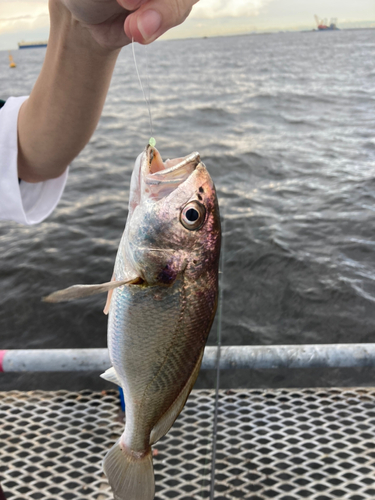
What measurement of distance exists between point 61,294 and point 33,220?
149 centimetres

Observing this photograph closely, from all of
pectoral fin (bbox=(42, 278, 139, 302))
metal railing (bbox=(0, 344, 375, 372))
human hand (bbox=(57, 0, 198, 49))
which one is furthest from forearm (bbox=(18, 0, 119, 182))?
pectoral fin (bbox=(42, 278, 139, 302))

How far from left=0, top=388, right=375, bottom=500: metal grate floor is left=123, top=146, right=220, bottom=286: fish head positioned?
1481 mm

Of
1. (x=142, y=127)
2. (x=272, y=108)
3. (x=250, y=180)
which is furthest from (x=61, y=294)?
(x=272, y=108)

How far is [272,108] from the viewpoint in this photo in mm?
20375

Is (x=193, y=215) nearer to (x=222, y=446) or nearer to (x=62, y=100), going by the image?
(x=62, y=100)

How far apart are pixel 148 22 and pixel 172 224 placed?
2.12 feet

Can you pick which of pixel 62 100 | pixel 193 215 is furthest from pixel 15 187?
pixel 193 215

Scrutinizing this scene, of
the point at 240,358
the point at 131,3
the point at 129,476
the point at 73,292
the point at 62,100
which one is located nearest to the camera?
the point at 73,292

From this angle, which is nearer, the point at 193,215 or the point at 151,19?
the point at 151,19

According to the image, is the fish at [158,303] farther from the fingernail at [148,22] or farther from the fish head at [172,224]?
the fingernail at [148,22]

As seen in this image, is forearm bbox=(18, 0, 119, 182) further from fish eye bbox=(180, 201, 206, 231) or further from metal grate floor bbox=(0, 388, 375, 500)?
metal grate floor bbox=(0, 388, 375, 500)

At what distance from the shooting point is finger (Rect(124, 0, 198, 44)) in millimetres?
1154

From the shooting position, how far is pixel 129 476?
138 cm

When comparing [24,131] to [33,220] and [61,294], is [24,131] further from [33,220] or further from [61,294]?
[61,294]
